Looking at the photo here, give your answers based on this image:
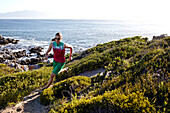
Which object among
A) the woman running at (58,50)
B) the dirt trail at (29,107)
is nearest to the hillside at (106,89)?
the dirt trail at (29,107)

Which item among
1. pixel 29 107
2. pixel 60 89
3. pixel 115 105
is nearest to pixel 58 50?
pixel 60 89

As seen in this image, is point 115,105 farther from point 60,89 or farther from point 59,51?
point 59,51

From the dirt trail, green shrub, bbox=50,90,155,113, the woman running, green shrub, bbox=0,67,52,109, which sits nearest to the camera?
green shrub, bbox=50,90,155,113

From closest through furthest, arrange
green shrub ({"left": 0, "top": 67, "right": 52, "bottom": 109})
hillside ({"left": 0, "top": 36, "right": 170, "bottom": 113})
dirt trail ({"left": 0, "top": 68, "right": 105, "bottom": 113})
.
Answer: hillside ({"left": 0, "top": 36, "right": 170, "bottom": 113}), dirt trail ({"left": 0, "top": 68, "right": 105, "bottom": 113}), green shrub ({"left": 0, "top": 67, "right": 52, "bottom": 109})

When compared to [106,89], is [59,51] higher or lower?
higher

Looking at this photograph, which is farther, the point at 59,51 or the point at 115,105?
the point at 59,51

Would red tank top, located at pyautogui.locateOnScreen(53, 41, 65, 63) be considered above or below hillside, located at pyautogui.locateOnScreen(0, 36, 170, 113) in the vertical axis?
above

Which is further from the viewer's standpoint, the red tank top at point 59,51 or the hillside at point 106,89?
the red tank top at point 59,51

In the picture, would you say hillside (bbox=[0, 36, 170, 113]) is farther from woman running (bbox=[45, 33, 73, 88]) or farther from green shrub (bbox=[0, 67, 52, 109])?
woman running (bbox=[45, 33, 73, 88])

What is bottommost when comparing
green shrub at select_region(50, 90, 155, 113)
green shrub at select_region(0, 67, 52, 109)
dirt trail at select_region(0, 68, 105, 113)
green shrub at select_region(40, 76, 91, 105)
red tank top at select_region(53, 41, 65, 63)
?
dirt trail at select_region(0, 68, 105, 113)

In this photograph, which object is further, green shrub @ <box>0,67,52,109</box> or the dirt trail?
green shrub @ <box>0,67,52,109</box>

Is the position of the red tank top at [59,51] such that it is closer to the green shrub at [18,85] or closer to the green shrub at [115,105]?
the green shrub at [18,85]

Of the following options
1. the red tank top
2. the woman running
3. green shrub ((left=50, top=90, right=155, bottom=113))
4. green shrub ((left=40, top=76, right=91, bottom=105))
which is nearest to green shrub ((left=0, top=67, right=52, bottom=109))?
green shrub ((left=40, top=76, right=91, bottom=105))

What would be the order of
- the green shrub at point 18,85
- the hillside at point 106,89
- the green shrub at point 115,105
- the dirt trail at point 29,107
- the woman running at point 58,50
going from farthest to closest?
the green shrub at point 18,85, the woman running at point 58,50, the dirt trail at point 29,107, the hillside at point 106,89, the green shrub at point 115,105
